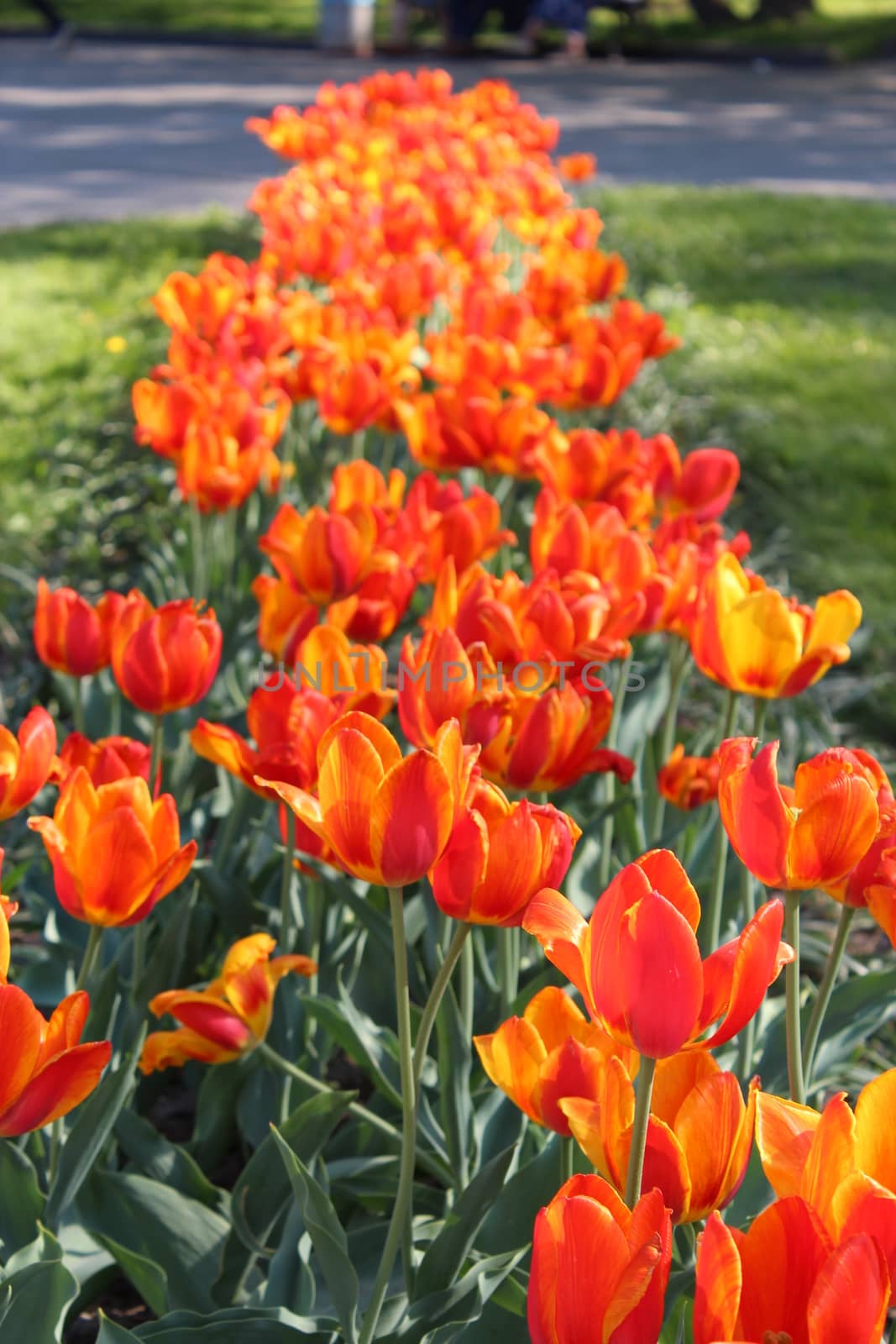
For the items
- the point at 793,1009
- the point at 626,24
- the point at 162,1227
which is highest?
the point at 626,24

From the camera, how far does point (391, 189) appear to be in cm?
421

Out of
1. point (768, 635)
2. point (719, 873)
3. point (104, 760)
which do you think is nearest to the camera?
point (104, 760)

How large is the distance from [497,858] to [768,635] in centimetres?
51

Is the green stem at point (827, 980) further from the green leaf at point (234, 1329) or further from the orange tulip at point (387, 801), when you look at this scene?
the green leaf at point (234, 1329)

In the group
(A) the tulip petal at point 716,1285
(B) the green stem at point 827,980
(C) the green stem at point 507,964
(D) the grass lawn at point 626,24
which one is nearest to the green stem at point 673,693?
(C) the green stem at point 507,964

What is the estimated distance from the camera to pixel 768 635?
1454 millimetres

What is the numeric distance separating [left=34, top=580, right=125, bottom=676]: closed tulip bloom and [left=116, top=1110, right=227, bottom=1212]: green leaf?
0.50 meters

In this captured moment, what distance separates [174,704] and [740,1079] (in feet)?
2.23

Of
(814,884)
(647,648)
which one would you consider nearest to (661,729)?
(647,648)

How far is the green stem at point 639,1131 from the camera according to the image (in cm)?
87

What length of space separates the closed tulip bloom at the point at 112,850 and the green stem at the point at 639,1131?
437 millimetres

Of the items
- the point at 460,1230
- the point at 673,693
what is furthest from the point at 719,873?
the point at 460,1230

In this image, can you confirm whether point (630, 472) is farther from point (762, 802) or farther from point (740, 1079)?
point (762, 802)

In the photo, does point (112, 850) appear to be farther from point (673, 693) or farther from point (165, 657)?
point (673, 693)
